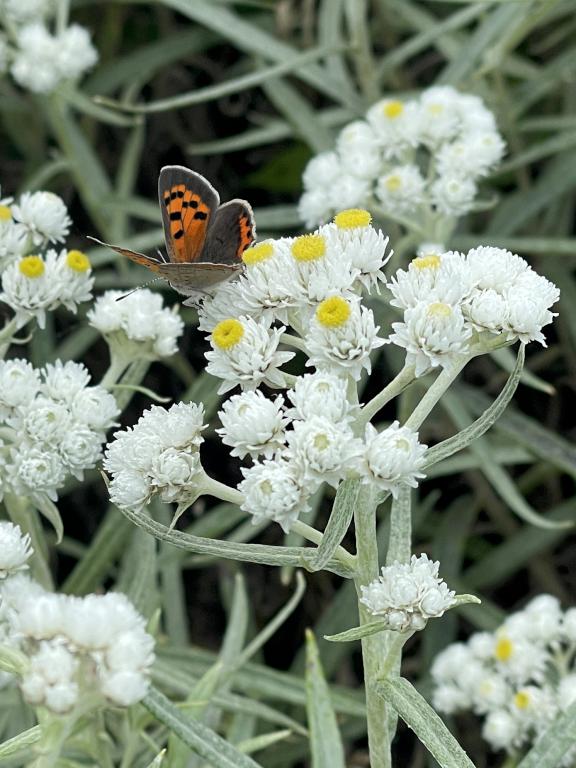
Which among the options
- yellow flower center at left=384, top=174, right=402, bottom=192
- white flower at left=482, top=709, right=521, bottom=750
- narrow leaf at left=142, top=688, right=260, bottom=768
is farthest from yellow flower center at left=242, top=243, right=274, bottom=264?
white flower at left=482, top=709, right=521, bottom=750

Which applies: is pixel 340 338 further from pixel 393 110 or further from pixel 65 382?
pixel 393 110

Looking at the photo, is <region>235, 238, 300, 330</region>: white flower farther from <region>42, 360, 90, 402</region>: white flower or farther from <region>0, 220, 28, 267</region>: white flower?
<region>0, 220, 28, 267</region>: white flower

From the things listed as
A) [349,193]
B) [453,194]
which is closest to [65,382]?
[349,193]

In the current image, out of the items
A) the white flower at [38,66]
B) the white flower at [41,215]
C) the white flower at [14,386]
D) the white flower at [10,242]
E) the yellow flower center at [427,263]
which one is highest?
the white flower at [38,66]

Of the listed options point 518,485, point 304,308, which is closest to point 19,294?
point 304,308

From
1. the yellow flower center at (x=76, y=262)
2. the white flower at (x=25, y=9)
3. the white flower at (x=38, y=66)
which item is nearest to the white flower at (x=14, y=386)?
the yellow flower center at (x=76, y=262)

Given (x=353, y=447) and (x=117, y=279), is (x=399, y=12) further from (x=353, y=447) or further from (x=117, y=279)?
(x=353, y=447)

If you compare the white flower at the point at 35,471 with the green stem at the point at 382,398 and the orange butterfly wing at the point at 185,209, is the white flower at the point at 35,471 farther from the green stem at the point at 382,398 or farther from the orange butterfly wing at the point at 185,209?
the green stem at the point at 382,398
